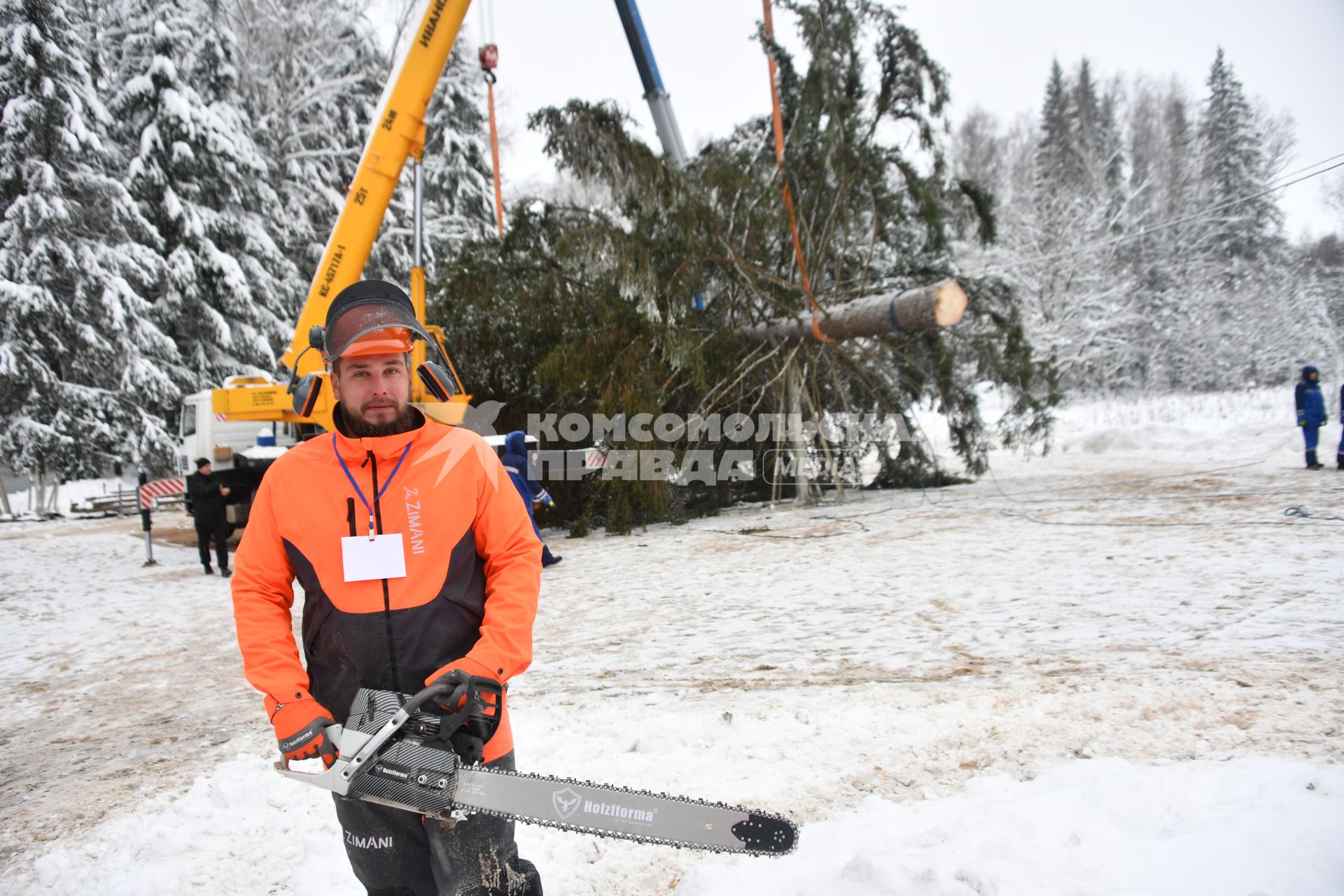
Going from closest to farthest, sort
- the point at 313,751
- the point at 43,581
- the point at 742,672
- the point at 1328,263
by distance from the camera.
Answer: the point at 313,751 < the point at 742,672 < the point at 43,581 < the point at 1328,263

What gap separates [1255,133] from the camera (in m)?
28.5

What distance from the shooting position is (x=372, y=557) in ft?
5.91

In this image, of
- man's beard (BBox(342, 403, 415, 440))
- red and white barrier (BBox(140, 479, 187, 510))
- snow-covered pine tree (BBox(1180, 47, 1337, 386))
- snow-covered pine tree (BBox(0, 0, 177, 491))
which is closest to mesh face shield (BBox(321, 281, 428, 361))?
man's beard (BBox(342, 403, 415, 440))

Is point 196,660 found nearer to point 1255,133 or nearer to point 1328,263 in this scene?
point 1328,263

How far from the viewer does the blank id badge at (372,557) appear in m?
1.79

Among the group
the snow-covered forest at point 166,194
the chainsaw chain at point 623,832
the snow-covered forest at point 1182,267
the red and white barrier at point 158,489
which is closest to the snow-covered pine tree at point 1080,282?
the snow-covered forest at point 1182,267

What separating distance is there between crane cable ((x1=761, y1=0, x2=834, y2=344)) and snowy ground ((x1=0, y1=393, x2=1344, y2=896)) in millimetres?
4055

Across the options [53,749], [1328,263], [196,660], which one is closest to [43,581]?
[196,660]

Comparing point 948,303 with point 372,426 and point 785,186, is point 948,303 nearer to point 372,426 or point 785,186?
point 785,186

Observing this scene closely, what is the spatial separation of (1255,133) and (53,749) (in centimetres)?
3805

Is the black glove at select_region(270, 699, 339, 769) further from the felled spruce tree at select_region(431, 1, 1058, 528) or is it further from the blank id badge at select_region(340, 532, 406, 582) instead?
the felled spruce tree at select_region(431, 1, 1058, 528)

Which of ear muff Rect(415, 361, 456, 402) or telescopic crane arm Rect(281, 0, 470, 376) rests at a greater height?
telescopic crane arm Rect(281, 0, 470, 376)

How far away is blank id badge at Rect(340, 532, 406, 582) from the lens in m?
1.79

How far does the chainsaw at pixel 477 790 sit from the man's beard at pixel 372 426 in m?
0.63
